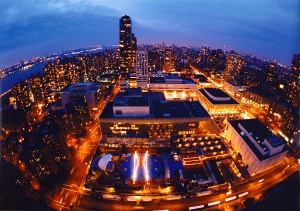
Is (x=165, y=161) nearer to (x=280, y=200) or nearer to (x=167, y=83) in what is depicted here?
(x=280, y=200)

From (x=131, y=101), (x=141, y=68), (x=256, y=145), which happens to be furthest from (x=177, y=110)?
(x=141, y=68)

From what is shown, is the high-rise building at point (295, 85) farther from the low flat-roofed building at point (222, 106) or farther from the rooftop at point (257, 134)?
the rooftop at point (257, 134)

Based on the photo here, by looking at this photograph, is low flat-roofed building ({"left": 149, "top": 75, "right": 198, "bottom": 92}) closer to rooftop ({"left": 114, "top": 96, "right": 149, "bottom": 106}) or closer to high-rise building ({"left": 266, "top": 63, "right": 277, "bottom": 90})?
rooftop ({"left": 114, "top": 96, "right": 149, "bottom": 106})

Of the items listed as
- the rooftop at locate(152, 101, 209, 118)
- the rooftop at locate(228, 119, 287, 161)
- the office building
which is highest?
the office building

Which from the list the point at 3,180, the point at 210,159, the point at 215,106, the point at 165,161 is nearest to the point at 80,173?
the point at 3,180

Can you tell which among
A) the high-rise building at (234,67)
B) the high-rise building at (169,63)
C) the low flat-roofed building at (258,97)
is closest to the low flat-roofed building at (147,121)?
the low flat-roofed building at (258,97)

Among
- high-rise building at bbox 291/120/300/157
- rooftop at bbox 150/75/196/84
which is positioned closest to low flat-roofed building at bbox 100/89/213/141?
high-rise building at bbox 291/120/300/157
